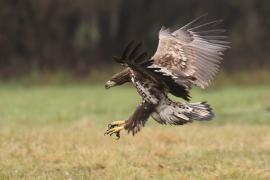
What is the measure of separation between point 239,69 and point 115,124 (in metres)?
23.5

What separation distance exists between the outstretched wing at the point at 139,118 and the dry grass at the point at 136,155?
50 centimetres

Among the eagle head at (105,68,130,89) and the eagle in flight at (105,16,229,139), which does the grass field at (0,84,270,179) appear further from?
the eagle head at (105,68,130,89)

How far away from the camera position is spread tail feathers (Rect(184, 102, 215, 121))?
7.20 metres

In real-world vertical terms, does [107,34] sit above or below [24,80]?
above

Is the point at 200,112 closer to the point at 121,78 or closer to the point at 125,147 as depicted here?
the point at 121,78

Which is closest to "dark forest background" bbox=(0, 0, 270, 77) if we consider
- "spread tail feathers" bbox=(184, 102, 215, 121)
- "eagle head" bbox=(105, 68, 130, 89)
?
"eagle head" bbox=(105, 68, 130, 89)

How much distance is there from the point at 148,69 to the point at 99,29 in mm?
26677

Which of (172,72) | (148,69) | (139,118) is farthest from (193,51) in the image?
(148,69)

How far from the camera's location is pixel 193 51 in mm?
8117

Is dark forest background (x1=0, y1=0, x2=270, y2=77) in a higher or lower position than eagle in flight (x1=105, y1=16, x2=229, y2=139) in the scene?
higher

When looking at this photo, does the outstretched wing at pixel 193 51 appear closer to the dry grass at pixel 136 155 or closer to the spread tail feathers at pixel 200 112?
the spread tail feathers at pixel 200 112

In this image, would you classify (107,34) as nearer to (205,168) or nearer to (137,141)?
(137,141)

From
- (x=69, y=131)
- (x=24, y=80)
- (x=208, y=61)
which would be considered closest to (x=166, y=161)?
(x=208, y=61)

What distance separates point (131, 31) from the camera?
1292 inches
